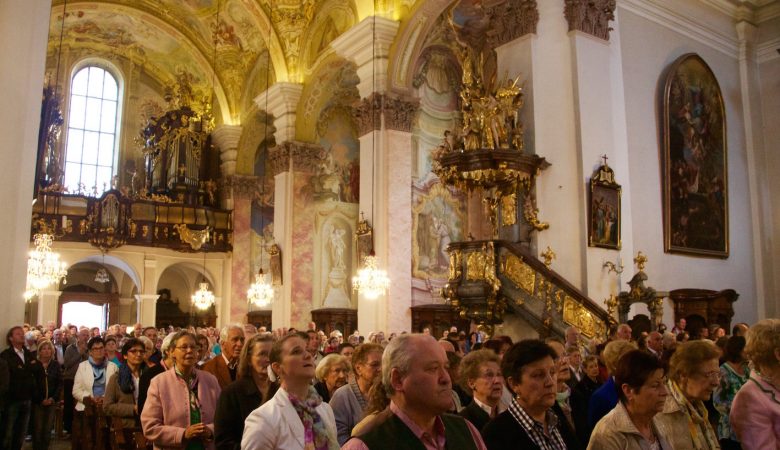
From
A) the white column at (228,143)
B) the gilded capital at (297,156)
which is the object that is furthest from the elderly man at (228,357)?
the white column at (228,143)

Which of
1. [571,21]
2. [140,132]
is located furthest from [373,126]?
[140,132]

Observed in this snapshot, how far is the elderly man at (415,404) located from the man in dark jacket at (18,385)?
21.6 feet

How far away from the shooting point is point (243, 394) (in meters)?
4.12

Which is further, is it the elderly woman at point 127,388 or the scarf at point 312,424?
the elderly woman at point 127,388

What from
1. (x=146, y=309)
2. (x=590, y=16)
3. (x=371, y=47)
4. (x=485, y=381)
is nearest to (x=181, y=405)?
(x=485, y=381)

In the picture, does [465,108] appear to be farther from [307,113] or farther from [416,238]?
[307,113]

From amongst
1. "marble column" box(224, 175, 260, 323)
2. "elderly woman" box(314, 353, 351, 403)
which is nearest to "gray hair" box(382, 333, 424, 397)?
"elderly woman" box(314, 353, 351, 403)

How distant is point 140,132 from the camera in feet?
78.8

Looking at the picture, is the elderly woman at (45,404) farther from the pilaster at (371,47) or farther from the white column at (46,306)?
the white column at (46,306)

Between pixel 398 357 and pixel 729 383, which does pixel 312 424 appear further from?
pixel 729 383

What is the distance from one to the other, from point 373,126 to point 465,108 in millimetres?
4159

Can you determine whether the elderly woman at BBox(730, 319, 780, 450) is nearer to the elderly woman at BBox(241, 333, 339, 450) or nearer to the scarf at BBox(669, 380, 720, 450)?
the scarf at BBox(669, 380, 720, 450)

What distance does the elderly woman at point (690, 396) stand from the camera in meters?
3.40

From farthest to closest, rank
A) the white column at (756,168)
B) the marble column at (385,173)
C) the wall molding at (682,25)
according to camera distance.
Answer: the white column at (756,168) < the marble column at (385,173) < the wall molding at (682,25)
